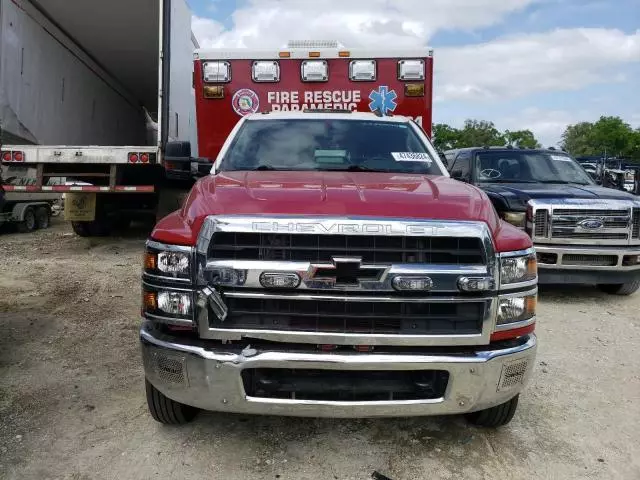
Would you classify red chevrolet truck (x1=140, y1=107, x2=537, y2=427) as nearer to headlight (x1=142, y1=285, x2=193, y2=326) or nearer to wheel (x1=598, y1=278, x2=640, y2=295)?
headlight (x1=142, y1=285, x2=193, y2=326)

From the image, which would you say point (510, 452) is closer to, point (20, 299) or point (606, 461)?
point (606, 461)

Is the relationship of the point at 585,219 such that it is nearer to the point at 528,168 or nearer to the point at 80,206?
the point at 528,168

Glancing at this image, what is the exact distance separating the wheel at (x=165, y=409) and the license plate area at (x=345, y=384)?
0.71 meters

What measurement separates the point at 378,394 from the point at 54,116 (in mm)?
7906

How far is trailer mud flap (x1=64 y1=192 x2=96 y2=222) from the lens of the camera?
29.6 ft

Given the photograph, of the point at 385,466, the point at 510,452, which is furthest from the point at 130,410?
the point at 510,452

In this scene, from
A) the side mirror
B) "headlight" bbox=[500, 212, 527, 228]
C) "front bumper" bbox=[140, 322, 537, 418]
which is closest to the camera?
"front bumper" bbox=[140, 322, 537, 418]

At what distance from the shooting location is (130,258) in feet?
28.8

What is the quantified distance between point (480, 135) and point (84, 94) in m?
49.6

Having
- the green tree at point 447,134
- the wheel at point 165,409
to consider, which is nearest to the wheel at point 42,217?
the wheel at point 165,409

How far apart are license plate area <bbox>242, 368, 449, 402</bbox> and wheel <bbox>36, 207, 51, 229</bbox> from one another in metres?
10.6

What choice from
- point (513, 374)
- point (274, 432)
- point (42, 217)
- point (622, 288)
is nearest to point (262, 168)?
point (274, 432)

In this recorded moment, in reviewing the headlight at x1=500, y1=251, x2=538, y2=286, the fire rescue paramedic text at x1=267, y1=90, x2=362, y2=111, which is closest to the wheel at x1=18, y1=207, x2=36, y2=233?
the fire rescue paramedic text at x1=267, y1=90, x2=362, y2=111

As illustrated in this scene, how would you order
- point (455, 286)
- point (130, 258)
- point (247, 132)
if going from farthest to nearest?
point (130, 258)
point (247, 132)
point (455, 286)
